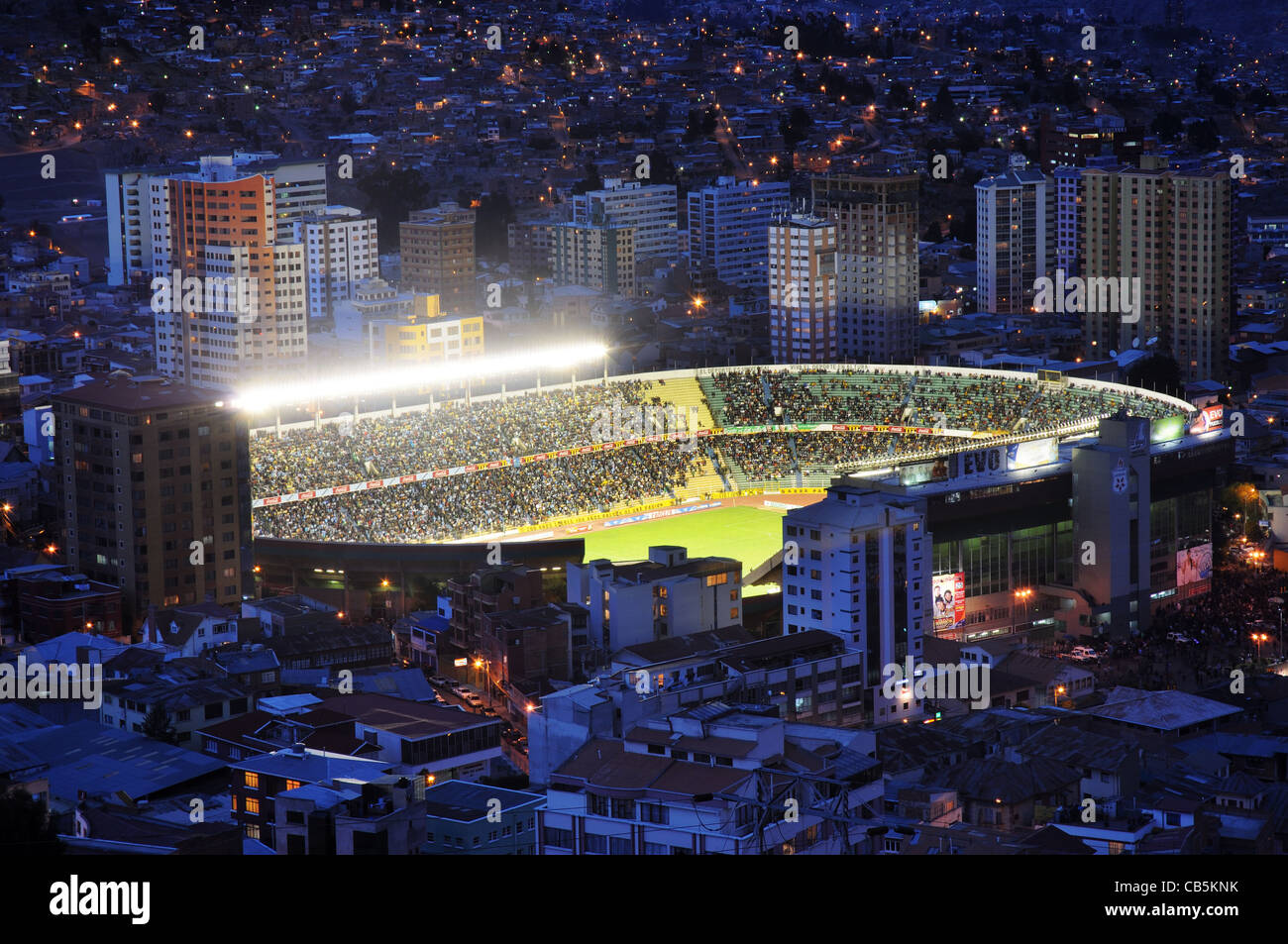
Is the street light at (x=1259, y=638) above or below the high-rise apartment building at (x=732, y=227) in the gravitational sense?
below

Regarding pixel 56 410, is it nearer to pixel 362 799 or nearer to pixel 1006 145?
pixel 362 799

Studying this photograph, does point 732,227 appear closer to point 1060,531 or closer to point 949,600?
point 1060,531

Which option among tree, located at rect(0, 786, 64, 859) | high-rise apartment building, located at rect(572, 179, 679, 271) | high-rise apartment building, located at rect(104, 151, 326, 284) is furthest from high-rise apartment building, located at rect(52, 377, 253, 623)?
high-rise apartment building, located at rect(572, 179, 679, 271)

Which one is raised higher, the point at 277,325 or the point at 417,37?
the point at 417,37

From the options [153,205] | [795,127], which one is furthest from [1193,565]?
[795,127]

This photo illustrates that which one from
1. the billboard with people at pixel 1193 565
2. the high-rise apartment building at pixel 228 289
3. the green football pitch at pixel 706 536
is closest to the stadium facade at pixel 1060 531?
the billboard with people at pixel 1193 565
